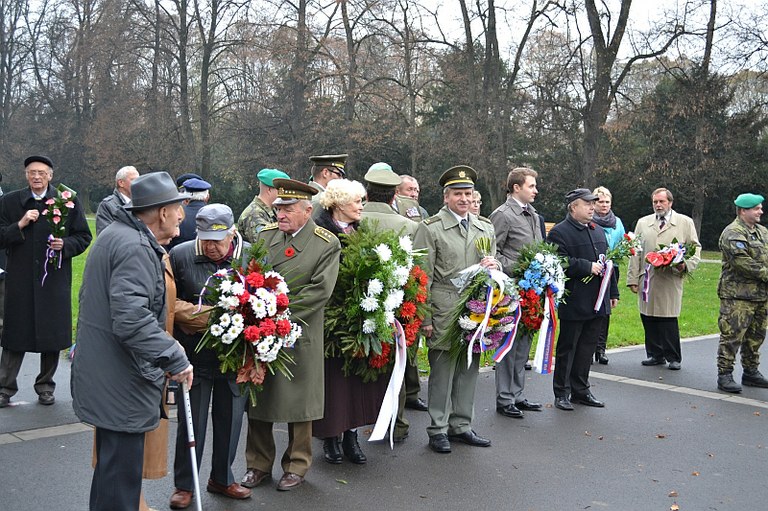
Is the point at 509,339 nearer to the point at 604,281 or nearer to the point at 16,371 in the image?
the point at 604,281

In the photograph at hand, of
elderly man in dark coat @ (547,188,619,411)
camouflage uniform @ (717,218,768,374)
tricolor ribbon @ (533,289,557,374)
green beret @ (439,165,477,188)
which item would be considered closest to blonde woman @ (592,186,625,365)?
camouflage uniform @ (717,218,768,374)

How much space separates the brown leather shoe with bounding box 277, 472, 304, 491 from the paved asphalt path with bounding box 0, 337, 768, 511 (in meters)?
0.06

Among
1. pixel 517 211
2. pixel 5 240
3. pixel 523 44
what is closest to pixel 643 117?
pixel 523 44

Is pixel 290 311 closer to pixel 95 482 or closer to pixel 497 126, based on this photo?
pixel 95 482

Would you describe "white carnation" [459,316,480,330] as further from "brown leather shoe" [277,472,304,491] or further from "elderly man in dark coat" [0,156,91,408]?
"elderly man in dark coat" [0,156,91,408]

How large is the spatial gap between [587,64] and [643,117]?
286cm

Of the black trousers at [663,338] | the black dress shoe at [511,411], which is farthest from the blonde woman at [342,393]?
the black trousers at [663,338]

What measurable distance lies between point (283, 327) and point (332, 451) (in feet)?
5.54

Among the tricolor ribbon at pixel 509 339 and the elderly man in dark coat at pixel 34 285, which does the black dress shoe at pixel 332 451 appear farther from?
the elderly man in dark coat at pixel 34 285

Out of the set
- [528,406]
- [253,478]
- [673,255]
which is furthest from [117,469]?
[673,255]

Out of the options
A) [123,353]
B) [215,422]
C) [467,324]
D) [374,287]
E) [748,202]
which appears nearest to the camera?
[123,353]

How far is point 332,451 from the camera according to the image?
6.25m

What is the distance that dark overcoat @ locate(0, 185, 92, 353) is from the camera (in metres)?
7.50

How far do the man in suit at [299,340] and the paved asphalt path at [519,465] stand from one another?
20cm
